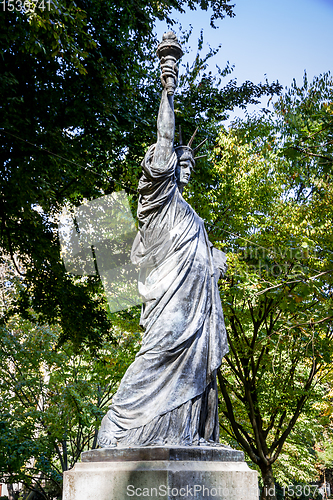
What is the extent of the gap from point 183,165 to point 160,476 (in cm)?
287

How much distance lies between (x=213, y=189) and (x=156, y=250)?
9405 millimetres

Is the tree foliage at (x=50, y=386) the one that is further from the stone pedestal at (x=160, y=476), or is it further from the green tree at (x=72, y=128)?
the stone pedestal at (x=160, y=476)

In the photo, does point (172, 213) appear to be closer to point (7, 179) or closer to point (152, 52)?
point (7, 179)

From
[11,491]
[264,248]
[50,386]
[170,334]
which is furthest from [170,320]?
[11,491]

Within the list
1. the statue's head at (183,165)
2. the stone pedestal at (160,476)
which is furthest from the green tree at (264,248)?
the stone pedestal at (160,476)

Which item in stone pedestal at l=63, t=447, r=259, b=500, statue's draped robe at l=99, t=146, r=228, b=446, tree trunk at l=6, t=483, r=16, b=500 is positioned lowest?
tree trunk at l=6, t=483, r=16, b=500

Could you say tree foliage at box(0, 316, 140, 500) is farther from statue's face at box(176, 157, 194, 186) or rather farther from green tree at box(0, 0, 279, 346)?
statue's face at box(176, 157, 194, 186)

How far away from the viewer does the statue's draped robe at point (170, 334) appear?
12.2 feet

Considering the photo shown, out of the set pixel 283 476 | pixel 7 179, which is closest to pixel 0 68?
pixel 7 179

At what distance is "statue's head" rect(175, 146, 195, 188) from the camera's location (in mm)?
4844

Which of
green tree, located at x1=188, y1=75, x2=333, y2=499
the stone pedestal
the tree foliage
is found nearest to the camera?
the stone pedestal

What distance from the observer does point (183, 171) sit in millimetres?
4855

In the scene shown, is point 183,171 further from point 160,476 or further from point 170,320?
point 160,476

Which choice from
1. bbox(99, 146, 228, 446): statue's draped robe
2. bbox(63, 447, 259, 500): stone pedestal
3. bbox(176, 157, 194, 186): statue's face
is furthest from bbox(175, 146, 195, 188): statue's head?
bbox(63, 447, 259, 500): stone pedestal
